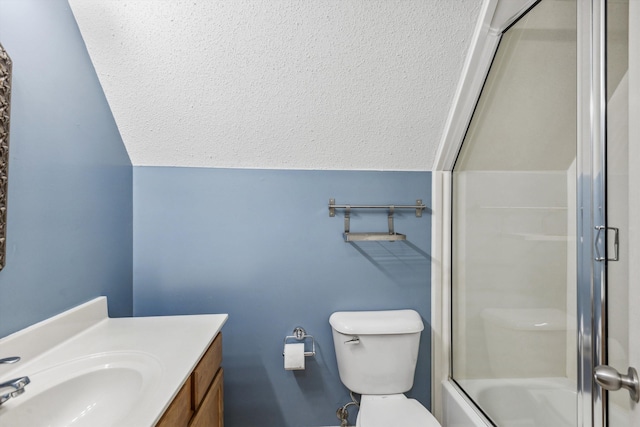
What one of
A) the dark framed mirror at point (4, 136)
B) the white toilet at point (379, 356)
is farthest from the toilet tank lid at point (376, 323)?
the dark framed mirror at point (4, 136)

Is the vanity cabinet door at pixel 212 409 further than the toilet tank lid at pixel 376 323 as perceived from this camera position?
No

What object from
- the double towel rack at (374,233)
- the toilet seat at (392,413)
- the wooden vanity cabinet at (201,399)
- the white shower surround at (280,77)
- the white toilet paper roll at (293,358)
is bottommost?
the toilet seat at (392,413)

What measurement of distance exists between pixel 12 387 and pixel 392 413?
4.35 feet

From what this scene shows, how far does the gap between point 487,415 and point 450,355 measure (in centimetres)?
36

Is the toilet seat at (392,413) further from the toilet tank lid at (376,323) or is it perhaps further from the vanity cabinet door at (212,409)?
the vanity cabinet door at (212,409)

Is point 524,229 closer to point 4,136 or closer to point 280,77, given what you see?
point 280,77

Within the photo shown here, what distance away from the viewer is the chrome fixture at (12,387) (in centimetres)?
69

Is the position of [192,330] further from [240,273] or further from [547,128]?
[547,128]

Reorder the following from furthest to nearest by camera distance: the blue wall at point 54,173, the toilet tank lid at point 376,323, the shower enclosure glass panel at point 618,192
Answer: the toilet tank lid at point 376,323, the blue wall at point 54,173, the shower enclosure glass panel at point 618,192

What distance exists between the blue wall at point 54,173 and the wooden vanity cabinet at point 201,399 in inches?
21.6

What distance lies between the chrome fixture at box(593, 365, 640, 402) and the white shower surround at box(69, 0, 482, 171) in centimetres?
115

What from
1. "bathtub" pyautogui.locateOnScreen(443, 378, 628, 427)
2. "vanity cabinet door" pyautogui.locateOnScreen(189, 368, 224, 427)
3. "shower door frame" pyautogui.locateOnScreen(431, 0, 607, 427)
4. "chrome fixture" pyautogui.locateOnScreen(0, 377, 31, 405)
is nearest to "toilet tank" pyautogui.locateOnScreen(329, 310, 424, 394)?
"bathtub" pyautogui.locateOnScreen(443, 378, 628, 427)

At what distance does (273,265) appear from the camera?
1.61 metres

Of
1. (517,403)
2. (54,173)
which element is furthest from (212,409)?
(517,403)
